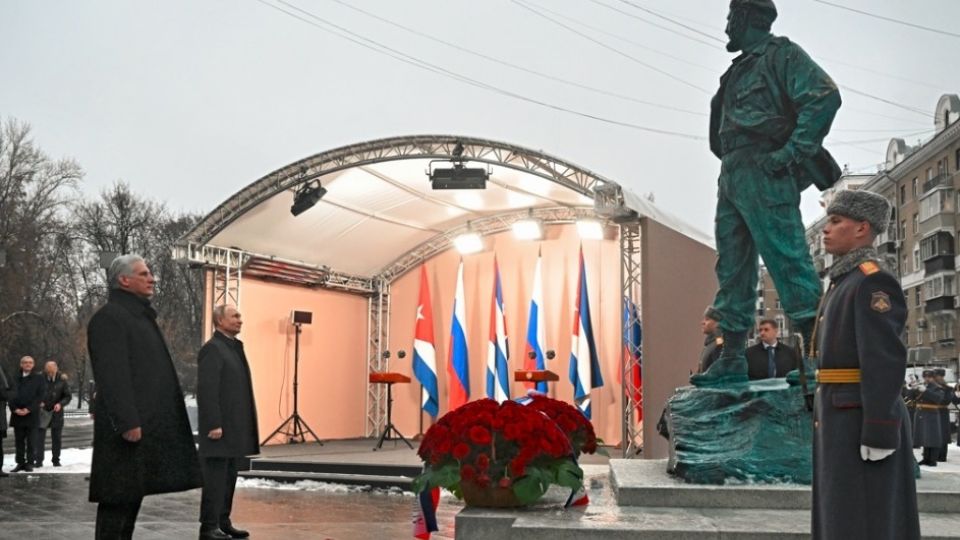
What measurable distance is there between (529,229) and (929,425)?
6.49 meters

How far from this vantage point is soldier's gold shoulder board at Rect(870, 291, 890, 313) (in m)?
3.12

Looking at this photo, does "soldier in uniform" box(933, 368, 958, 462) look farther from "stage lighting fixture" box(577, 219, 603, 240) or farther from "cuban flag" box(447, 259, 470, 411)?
"cuban flag" box(447, 259, 470, 411)

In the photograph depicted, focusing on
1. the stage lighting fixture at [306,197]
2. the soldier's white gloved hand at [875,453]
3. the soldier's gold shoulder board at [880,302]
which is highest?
the stage lighting fixture at [306,197]

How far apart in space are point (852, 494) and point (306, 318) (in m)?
12.8

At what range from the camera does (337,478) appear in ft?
36.0

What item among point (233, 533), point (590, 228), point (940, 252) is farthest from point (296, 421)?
point (940, 252)

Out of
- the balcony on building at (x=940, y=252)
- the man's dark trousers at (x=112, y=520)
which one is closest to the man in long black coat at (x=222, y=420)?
the man's dark trousers at (x=112, y=520)

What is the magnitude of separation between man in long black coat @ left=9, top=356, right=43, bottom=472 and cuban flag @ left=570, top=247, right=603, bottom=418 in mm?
7412

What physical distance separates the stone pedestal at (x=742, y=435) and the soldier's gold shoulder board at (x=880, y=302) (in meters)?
2.46

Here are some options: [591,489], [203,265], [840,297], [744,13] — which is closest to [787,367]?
[591,489]

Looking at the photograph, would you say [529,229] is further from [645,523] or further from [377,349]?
[645,523]

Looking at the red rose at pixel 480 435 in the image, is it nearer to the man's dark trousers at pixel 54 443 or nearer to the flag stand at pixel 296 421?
the man's dark trousers at pixel 54 443

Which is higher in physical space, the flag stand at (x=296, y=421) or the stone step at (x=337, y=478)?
the flag stand at (x=296, y=421)

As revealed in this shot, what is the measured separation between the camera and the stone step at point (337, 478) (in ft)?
34.5
